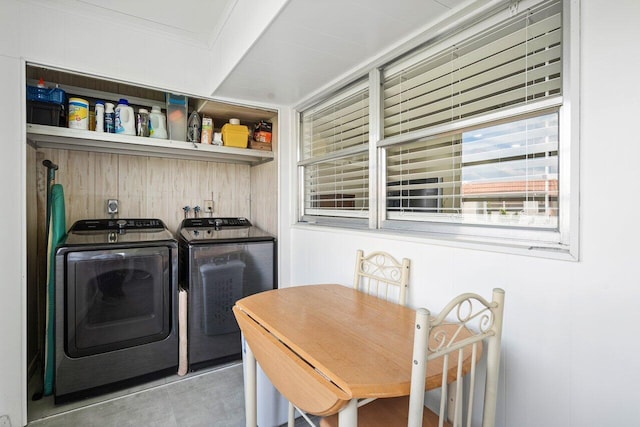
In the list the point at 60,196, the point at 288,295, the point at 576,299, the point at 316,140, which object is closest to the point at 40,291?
the point at 60,196

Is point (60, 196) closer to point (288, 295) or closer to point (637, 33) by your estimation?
point (288, 295)

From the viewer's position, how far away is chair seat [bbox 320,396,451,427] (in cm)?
116

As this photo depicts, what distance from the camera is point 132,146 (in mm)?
2439

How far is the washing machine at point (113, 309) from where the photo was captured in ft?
6.43

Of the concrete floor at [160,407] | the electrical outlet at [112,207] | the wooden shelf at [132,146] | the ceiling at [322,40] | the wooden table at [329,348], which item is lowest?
the concrete floor at [160,407]

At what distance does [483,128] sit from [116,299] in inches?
95.1

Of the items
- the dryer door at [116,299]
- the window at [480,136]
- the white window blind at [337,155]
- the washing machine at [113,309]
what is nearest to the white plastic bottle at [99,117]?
the washing machine at [113,309]

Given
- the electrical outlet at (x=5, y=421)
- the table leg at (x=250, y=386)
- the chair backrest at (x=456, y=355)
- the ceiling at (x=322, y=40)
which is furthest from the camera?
the electrical outlet at (x=5, y=421)

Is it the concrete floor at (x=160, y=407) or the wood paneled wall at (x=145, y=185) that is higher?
the wood paneled wall at (x=145, y=185)

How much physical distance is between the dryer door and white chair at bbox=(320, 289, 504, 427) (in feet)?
5.16

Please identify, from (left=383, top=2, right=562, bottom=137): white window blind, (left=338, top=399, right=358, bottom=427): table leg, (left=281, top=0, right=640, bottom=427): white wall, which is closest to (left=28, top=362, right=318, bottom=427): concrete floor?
(left=338, top=399, right=358, bottom=427): table leg

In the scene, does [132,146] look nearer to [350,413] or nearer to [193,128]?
[193,128]

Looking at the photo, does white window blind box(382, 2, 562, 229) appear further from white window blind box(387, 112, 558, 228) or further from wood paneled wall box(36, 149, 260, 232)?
wood paneled wall box(36, 149, 260, 232)

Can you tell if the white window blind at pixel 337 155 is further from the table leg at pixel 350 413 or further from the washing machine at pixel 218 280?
the table leg at pixel 350 413
